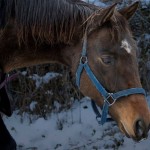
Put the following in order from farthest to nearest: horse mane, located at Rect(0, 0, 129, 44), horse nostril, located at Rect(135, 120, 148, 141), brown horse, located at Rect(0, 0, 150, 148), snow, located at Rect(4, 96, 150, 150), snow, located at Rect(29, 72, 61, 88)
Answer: snow, located at Rect(29, 72, 61, 88) → snow, located at Rect(4, 96, 150, 150) → horse mane, located at Rect(0, 0, 129, 44) → brown horse, located at Rect(0, 0, 150, 148) → horse nostril, located at Rect(135, 120, 148, 141)

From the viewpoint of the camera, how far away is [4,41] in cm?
307

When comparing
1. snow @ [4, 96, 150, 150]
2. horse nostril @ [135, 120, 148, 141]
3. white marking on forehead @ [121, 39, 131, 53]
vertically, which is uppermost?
white marking on forehead @ [121, 39, 131, 53]

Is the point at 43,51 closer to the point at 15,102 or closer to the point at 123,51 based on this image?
the point at 123,51

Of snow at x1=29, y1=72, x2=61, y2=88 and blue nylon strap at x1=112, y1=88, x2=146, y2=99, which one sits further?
snow at x1=29, y1=72, x2=61, y2=88

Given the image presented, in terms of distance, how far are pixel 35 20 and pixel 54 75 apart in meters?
2.09

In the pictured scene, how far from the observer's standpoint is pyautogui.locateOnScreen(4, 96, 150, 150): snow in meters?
4.68

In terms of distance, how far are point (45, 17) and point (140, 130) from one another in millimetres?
1042

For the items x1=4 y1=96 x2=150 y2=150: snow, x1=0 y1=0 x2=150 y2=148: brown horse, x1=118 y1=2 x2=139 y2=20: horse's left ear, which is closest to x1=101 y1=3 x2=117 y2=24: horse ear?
x1=0 y1=0 x2=150 y2=148: brown horse

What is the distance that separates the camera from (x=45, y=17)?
2.98 meters

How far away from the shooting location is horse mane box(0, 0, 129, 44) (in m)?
2.98

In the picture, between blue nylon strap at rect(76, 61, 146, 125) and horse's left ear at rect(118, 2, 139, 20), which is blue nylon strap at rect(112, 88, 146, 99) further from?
horse's left ear at rect(118, 2, 139, 20)

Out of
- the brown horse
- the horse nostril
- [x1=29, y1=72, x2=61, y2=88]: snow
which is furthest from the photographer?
[x1=29, y1=72, x2=61, y2=88]: snow

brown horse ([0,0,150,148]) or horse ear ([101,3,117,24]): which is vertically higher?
horse ear ([101,3,117,24])

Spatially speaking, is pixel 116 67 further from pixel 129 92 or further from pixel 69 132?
pixel 69 132
